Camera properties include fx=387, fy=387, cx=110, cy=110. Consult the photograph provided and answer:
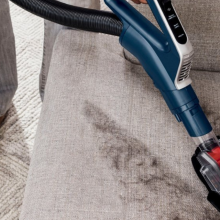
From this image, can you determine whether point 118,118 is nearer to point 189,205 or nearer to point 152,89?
point 152,89

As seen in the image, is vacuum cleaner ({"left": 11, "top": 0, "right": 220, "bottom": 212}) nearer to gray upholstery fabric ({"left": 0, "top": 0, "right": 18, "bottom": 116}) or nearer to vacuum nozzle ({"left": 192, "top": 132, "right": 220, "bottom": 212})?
vacuum nozzle ({"left": 192, "top": 132, "right": 220, "bottom": 212})

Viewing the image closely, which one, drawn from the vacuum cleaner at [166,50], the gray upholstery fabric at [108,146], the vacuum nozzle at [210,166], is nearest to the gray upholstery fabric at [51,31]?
the gray upholstery fabric at [108,146]

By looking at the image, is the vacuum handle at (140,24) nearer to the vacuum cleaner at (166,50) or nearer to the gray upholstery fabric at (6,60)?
the vacuum cleaner at (166,50)

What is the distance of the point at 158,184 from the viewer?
685 millimetres

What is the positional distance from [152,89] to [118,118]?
115 millimetres

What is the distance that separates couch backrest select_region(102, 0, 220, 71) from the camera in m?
0.85

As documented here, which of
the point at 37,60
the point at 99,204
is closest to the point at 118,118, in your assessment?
the point at 99,204

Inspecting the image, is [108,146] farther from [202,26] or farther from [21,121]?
[21,121]

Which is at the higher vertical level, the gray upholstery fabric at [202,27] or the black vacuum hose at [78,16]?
the black vacuum hose at [78,16]

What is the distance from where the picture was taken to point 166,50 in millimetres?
683

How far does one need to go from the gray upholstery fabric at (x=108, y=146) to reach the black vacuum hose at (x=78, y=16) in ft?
0.41

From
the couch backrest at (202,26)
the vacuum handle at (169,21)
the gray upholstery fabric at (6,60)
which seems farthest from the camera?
the gray upholstery fabric at (6,60)

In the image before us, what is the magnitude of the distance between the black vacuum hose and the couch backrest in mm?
141

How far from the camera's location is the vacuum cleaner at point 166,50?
0.66 metres
